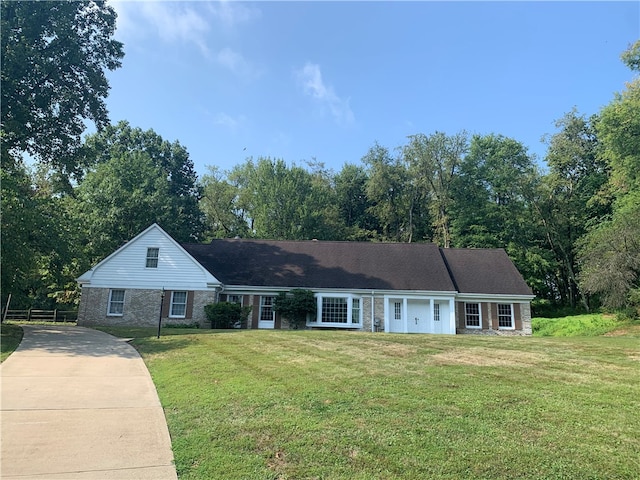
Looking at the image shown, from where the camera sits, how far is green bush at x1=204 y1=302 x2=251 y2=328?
72.0 feet

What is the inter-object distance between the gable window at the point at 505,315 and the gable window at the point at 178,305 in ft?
58.8

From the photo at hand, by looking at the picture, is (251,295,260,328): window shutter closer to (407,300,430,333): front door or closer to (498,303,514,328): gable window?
(407,300,430,333): front door

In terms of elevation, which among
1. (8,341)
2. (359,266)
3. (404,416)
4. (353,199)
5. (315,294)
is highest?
(353,199)

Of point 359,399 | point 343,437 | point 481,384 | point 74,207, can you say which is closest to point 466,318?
point 481,384

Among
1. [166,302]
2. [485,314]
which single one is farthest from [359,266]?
[166,302]

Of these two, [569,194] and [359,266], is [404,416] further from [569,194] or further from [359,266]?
[569,194]

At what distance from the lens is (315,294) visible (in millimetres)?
23969

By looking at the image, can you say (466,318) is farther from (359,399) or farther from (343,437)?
(343,437)

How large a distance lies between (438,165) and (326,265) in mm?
21136

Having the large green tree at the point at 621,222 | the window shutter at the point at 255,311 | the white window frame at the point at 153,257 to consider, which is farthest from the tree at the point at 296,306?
the large green tree at the point at 621,222

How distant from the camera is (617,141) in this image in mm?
27078

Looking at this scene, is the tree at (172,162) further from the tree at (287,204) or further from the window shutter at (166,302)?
the window shutter at (166,302)

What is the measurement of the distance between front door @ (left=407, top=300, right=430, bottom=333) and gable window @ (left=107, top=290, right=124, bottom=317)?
16.3 metres

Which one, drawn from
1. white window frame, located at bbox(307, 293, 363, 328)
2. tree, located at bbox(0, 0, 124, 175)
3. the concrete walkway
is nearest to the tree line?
tree, located at bbox(0, 0, 124, 175)
